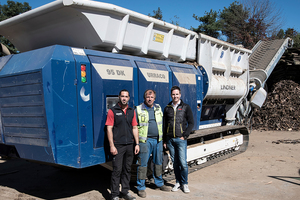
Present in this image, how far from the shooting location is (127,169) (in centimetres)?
434

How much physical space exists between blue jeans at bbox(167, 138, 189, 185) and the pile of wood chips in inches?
373

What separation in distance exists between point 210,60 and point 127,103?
3267mm

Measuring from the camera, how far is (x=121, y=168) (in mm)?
4234

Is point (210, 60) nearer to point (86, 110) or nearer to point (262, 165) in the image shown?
point (262, 165)

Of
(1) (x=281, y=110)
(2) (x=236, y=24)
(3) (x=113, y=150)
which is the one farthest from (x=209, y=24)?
(3) (x=113, y=150)

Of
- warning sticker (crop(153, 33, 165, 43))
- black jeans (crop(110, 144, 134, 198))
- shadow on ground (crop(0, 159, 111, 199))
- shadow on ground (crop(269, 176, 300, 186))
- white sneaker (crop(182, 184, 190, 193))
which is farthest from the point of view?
warning sticker (crop(153, 33, 165, 43))

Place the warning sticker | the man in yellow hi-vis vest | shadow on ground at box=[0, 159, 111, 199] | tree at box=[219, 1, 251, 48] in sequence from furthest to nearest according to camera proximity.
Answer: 1. tree at box=[219, 1, 251, 48]
2. the warning sticker
3. shadow on ground at box=[0, 159, 111, 199]
4. the man in yellow hi-vis vest

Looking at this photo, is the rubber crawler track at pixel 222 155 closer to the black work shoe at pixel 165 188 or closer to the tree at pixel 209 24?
the black work shoe at pixel 165 188

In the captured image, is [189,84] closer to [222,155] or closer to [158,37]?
[158,37]

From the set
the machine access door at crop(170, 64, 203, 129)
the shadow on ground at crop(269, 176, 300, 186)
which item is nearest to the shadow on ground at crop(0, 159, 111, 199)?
the machine access door at crop(170, 64, 203, 129)

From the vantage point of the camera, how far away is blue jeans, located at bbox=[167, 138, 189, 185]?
15.6ft

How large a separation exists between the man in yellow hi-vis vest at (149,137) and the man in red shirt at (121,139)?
8.8 inches

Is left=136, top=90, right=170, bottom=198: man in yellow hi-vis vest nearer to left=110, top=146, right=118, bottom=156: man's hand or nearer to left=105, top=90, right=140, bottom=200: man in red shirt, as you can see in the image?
left=105, top=90, right=140, bottom=200: man in red shirt

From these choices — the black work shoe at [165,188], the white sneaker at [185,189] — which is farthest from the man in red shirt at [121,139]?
the white sneaker at [185,189]
